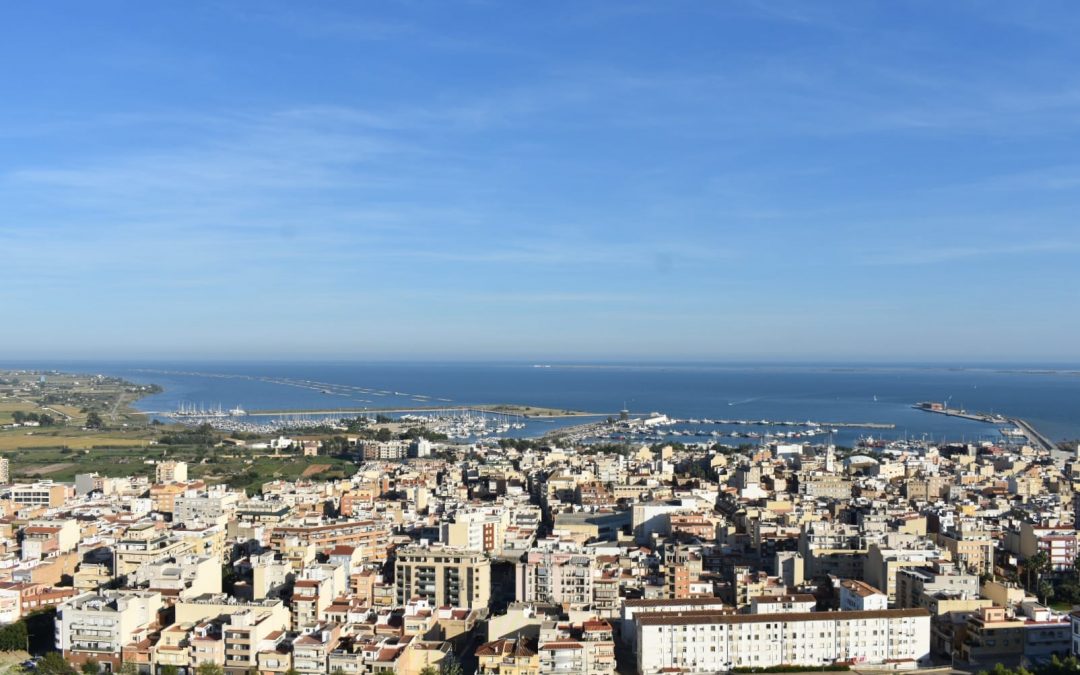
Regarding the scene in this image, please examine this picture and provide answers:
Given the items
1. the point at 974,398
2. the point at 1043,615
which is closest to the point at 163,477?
the point at 1043,615

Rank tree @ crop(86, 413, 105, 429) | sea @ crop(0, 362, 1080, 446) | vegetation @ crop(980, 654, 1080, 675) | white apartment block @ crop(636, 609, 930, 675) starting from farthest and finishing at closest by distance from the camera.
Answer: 1. sea @ crop(0, 362, 1080, 446)
2. tree @ crop(86, 413, 105, 429)
3. white apartment block @ crop(636, 609, 930, 675)
4. vegetation @ crop(980, 654, 1080, 675)

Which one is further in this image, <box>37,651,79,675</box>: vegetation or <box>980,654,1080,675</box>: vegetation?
<box>37,651,79,675</box>: vegetation

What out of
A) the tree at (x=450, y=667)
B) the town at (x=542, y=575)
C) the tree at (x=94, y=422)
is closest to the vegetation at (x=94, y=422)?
the tree at (x=94, y=422)

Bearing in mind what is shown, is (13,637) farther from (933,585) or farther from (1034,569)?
(1034,569)

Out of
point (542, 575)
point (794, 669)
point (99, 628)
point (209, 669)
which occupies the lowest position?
point (794, 669)

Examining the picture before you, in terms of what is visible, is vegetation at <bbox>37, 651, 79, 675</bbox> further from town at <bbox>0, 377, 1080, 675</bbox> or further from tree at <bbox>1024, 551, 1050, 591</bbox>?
tree at <bbox>1024, 551, 1050, 591</bbox>

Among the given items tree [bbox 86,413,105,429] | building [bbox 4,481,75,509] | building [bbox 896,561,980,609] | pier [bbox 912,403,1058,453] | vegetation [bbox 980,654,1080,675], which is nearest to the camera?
vegetation [bbox 980,654,1080,675]

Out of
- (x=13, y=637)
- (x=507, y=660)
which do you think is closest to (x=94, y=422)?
(x=13, y=637)

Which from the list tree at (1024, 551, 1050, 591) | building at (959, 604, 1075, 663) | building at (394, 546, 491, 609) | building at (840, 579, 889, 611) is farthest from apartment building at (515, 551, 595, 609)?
tree at (1024, 551, 1050, 591)
